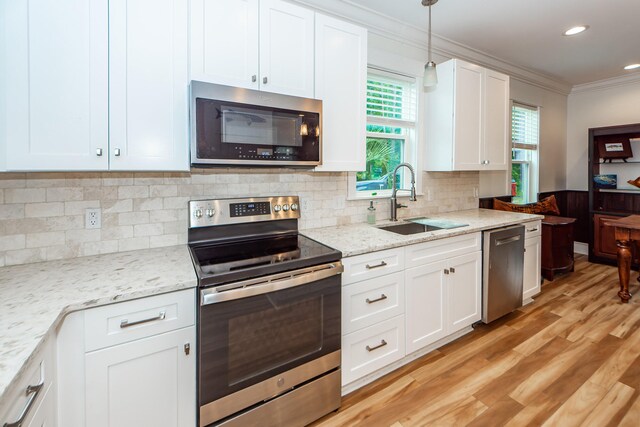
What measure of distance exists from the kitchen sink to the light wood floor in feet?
2.98

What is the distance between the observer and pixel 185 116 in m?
1.65

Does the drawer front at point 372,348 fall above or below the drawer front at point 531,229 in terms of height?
below

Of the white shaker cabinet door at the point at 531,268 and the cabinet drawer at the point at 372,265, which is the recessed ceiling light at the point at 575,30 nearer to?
the white shaker cabinet door at the point at 531,268

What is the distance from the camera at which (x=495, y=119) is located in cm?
327

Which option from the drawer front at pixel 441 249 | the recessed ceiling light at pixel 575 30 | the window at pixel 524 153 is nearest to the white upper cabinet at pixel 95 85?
the drawer front at pixel 441 249

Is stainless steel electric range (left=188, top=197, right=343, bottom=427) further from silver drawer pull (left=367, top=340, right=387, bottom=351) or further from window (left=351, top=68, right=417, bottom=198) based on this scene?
window (left=351, top=68, right=417, bottom=198)

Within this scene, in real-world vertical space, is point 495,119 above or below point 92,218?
above

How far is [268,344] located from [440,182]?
8.27 feet

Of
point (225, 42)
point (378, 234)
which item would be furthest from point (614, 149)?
point (225, 42)

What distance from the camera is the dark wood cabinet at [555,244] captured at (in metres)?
3.81

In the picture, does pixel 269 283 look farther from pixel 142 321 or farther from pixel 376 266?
pixel 376 266

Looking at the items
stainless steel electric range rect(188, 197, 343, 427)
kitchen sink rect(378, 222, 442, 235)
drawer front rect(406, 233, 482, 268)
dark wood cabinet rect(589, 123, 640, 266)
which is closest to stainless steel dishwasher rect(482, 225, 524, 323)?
drawer front rect(406, 233, 482, 268)

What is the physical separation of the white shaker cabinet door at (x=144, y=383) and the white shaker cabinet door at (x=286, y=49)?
138 centimetres

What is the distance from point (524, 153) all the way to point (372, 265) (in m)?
3.78
